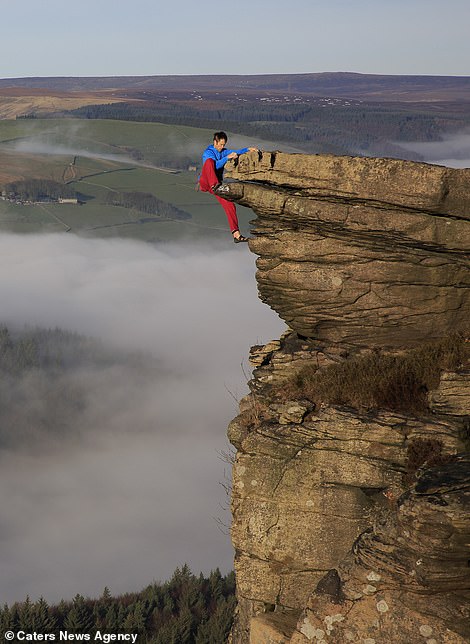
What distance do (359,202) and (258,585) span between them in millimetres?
8872

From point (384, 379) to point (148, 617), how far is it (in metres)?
66.0

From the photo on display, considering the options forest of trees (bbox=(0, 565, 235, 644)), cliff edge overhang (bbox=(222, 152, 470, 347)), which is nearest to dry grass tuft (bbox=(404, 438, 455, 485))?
cliff edge overhang (bbox=(222, 152, 470, 347))

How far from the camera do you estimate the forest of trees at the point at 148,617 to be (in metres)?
74.1

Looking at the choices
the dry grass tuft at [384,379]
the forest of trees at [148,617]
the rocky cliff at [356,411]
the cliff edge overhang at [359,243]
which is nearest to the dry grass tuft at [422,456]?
the rocky cliff at [356,411]

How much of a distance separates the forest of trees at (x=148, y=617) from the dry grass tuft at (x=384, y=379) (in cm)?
5185

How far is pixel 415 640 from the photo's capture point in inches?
651

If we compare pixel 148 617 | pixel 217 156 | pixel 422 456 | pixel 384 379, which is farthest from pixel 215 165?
pixel 148 617

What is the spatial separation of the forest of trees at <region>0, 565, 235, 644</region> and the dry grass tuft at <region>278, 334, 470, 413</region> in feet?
170

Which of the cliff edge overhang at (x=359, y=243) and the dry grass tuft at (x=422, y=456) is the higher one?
the cliff edge overhang at (x=359, y=243)

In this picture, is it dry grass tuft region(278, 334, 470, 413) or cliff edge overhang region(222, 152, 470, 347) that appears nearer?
dry grass tuft region(278, 334, 470, 413)

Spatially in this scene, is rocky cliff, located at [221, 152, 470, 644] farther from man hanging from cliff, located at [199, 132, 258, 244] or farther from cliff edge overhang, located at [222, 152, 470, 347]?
man hanging from cliff, located at [199, 132, 258, 244]

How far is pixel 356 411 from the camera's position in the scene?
2036 cm

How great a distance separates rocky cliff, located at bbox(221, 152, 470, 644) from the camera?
54.6 ft

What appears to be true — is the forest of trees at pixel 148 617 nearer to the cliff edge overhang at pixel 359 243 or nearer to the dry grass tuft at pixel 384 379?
the cliff edge overhang at pixel 359 243
